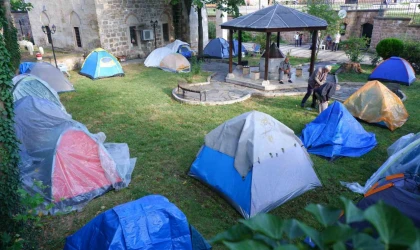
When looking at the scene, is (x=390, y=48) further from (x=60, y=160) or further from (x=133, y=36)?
(x=60, y=160)

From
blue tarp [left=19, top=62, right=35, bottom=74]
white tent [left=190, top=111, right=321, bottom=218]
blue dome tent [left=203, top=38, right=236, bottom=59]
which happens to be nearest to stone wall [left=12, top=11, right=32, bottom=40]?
blue tarp [left=19, top=62, right=35, bottom=74]

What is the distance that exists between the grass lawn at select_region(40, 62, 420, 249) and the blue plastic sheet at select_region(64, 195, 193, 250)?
43.7 inches

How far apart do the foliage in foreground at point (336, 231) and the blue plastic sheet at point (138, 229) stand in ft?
7.90

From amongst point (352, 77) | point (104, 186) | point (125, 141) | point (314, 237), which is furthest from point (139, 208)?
point (352, 77)

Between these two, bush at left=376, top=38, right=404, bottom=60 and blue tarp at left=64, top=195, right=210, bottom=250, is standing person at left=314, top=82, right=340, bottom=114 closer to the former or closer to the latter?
blue tarp at left=64, top=195, right=210, bottom=250

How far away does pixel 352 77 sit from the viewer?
13.5m

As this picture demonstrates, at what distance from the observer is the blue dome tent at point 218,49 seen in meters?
18.8

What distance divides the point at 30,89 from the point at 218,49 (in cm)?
1238

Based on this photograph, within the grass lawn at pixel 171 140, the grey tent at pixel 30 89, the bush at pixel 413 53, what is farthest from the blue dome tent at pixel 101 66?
the bush at pixel 413 53

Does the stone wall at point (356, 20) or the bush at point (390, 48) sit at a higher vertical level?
the stone wall at point (356, 20)

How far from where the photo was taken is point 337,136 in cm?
680

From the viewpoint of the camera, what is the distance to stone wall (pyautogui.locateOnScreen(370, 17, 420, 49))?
675 inches

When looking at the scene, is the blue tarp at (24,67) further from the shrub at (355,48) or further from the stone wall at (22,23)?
the shrub at (355,48)

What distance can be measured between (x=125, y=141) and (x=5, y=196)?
3887 mm
